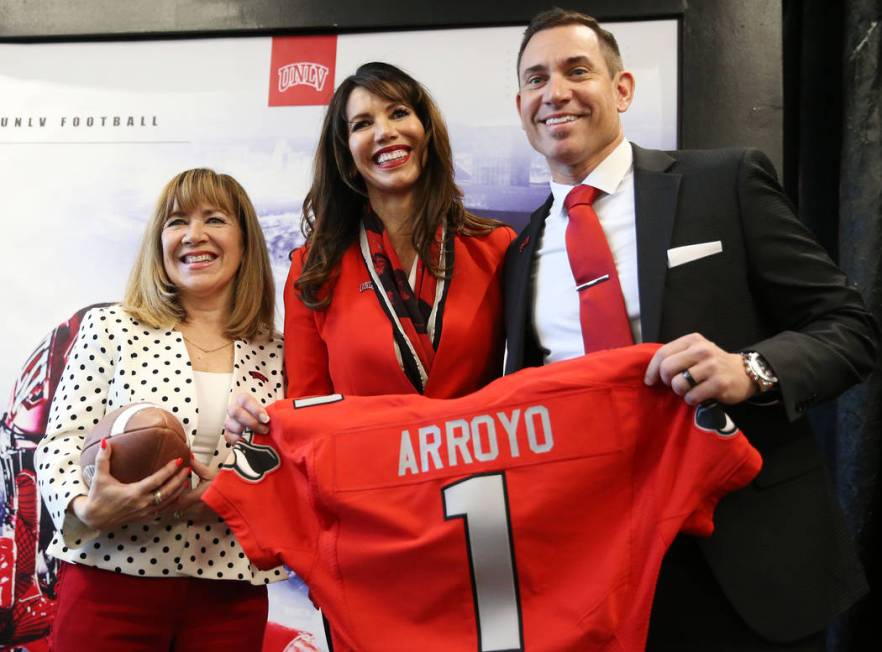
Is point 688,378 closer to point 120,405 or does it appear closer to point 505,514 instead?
point 505,514

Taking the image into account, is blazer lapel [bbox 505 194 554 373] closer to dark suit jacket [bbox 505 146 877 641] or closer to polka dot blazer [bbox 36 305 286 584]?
dark suit jacket [bbox 505 146 877 641]

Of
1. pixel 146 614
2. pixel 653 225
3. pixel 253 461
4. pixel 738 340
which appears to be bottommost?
pixel 146 614

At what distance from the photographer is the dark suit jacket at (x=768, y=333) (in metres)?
1.25

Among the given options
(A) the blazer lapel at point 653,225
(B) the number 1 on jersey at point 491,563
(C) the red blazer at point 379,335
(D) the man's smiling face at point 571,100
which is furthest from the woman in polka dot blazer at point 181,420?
(A) the blazer lapel at point 653,225

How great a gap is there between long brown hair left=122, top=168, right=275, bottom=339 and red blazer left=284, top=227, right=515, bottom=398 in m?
0.09

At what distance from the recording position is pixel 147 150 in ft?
9.28

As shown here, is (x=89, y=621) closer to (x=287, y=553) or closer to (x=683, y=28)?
(x=287, y=553)

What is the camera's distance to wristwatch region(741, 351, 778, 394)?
1.20 meters

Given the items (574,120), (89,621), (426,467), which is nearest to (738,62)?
(574,120)

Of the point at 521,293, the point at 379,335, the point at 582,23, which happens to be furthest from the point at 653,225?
the point at 379,335

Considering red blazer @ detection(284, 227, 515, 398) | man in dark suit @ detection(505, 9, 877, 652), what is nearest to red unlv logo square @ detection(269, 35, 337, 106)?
red blazer @ detection(284, 227, 515, 398)

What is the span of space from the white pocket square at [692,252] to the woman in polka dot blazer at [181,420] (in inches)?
38.1

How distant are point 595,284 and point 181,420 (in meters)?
0.93

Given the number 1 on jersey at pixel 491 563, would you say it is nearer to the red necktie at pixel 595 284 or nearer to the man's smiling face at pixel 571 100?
the red necktie at pixel 595 284
